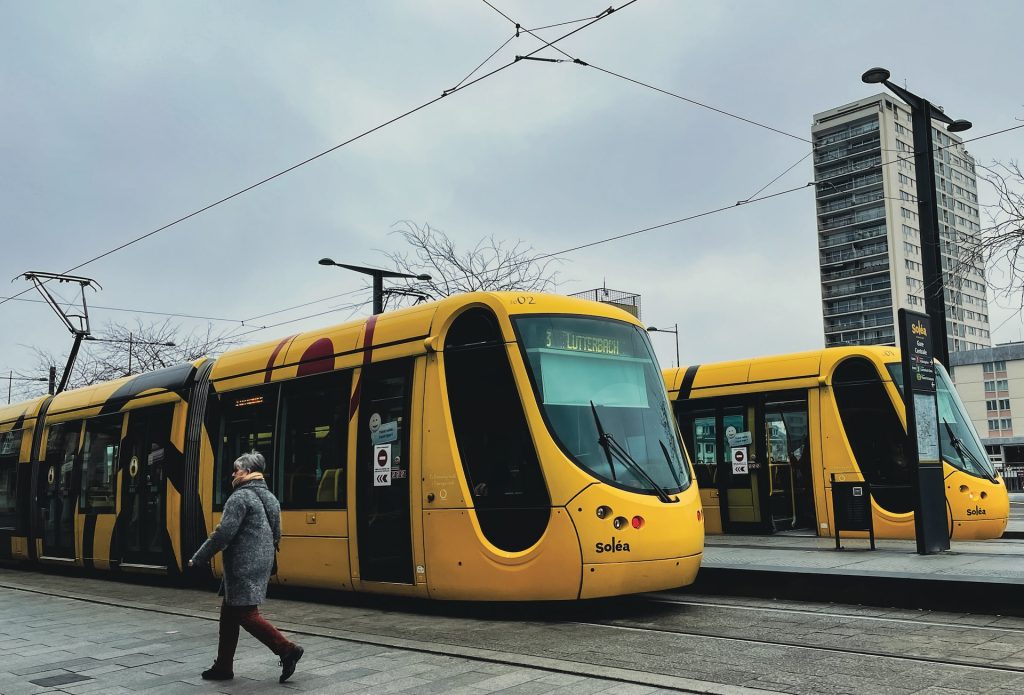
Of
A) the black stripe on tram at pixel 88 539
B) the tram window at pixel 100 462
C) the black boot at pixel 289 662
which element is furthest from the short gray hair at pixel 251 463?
the black stripe on tram at pixel 88 539

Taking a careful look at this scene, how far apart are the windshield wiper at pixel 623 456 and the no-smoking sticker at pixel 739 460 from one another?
6.88 meters

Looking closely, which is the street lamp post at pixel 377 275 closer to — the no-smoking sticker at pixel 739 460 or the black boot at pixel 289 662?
the no-smoking sticker at pixel 739 460

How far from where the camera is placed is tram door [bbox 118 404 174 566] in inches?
510

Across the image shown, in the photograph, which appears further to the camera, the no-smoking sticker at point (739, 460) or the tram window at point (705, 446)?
the tram window at point (705, 446)

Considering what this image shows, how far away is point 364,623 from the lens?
8992 millimetres

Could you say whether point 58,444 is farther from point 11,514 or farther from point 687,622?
point 687,622

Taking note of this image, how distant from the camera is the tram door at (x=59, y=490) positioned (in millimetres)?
15031

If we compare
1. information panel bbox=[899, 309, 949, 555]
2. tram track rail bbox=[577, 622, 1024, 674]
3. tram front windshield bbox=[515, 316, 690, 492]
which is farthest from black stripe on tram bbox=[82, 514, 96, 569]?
information panel bbox=[899, 309, 949, 555]

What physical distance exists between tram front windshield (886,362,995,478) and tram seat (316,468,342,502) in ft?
26.1

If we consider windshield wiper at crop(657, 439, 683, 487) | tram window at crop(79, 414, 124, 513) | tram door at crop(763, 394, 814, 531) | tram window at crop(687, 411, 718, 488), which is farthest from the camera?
tram window at crop(687, 411, 718, 488)

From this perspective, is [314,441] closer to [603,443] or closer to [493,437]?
[493,437]

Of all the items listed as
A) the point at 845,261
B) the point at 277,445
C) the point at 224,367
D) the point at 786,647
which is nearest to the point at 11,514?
the point at 224,367

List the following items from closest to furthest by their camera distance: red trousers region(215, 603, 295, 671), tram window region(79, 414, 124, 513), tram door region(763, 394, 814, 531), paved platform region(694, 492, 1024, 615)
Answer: red trousers region(215, 603, 295, 671)
paved platform region(694, 492, 1024, 615)
tram window region(79, 414, 124, 513)
tram door region(763, 394, 814, 531)

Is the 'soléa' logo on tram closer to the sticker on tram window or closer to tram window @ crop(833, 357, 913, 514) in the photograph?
the sticker on tram window
